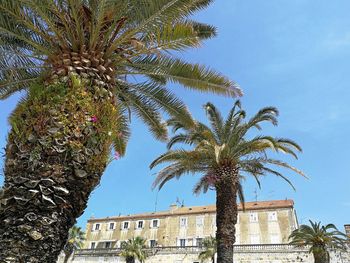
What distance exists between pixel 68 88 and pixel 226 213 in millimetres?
11705

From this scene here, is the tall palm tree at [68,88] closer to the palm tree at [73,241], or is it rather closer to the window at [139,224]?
the palm tree at [73,241]

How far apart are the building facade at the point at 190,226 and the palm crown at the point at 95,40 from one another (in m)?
44.8

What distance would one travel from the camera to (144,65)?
8.95 m

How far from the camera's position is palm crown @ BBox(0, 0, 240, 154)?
7.03 meters

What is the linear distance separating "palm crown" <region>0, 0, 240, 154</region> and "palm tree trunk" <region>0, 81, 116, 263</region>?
71 centimetres

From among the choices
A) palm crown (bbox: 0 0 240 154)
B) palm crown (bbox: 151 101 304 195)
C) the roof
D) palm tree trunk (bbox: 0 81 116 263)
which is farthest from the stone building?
palm tree trunk (bbox: 0 81 116 263)

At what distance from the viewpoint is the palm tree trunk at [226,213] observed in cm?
1612

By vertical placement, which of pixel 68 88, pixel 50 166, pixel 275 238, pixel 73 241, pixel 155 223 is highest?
pixel 155 223

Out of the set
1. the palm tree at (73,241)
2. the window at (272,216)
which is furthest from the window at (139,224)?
the window at (272,216)

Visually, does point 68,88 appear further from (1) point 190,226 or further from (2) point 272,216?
(1) point 190,226

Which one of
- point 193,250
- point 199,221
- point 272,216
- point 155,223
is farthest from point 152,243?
point 272,216

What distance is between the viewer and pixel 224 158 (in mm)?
17047

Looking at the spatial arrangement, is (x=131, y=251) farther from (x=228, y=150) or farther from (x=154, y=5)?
(x=154, y=5)

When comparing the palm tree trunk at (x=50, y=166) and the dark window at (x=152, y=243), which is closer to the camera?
the palm tree trunk at (x=50, y=166)
